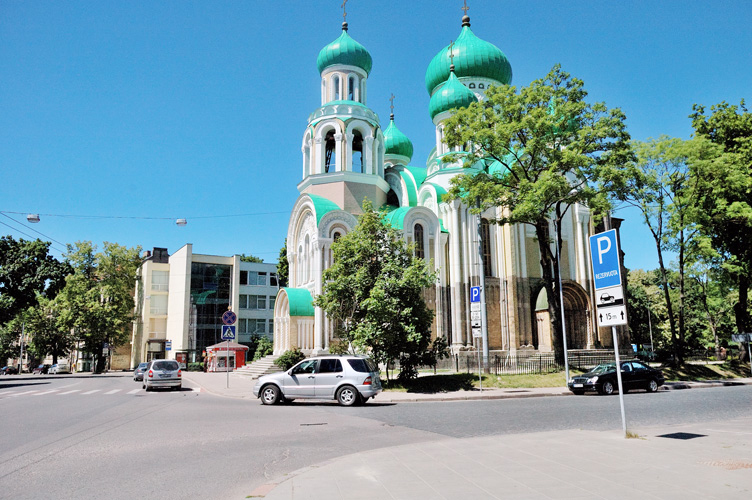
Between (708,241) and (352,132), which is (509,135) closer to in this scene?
(708,241)

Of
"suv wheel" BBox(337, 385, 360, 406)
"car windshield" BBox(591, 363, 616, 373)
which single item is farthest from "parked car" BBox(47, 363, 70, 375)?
"car windshield" BBox(591, 363, 616, 373)

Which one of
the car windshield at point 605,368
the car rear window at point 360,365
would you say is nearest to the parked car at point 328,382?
the car rear window at point 360,365

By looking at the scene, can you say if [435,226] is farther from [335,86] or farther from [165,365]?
[165,365]

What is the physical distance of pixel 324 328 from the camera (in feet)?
109

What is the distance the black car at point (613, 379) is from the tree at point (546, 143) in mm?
4289

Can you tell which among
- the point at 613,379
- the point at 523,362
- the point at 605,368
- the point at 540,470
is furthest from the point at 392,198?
the point at 540,470

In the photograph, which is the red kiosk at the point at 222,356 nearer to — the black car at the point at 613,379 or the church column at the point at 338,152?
the church column at the point at 338,152

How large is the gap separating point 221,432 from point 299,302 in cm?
2268

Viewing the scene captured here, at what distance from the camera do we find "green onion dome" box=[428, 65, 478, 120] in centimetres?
3716

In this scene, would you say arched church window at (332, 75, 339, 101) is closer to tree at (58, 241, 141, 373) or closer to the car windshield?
the car windshield

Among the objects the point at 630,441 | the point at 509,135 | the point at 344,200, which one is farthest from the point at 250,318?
the point at 630,441

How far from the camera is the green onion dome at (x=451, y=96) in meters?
37.2

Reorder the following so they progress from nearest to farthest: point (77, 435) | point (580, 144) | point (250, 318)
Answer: point (77, 435), point (580, 144), point (250, 318)

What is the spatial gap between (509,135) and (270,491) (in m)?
21.7
